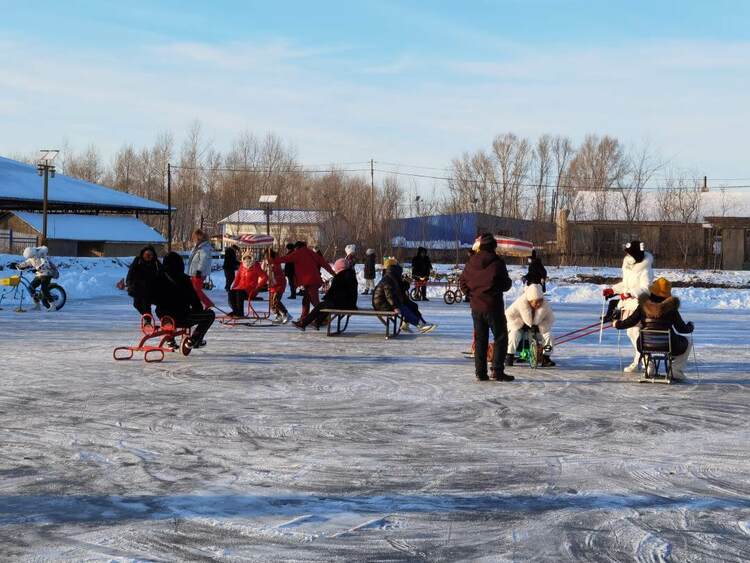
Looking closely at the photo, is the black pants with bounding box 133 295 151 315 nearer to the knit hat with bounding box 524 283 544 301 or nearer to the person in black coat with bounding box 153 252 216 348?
the person in black coat with bounding box 153 252 216 348

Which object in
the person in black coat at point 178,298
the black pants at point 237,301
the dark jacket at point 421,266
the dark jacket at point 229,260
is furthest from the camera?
the dark jacket at point 421,266

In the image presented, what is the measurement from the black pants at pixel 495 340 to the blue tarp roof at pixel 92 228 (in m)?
50.6

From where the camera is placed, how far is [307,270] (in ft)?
60.8

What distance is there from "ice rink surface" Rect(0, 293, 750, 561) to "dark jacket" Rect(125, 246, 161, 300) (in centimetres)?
97

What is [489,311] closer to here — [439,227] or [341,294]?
[341,294]

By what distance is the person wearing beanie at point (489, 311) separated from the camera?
36.3 ft

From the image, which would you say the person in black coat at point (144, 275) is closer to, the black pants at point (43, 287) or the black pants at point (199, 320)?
the black pants at point (199, 320)

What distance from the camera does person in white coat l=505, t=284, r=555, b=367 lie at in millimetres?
12250

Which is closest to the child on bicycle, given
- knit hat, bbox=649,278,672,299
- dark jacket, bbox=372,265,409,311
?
dark jacket, bbox=372,265,409,311

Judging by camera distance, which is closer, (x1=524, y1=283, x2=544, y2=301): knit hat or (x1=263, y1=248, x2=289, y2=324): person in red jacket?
(x1=524, y1=283, x2=544, y2=301): knit hat

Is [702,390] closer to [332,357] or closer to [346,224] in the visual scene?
[332,357]

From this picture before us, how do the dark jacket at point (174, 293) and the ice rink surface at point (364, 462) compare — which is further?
the dark jacket at point (174, 293)

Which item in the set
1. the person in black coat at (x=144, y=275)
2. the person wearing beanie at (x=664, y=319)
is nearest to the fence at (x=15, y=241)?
the person in black coat at (x=144, y=275)

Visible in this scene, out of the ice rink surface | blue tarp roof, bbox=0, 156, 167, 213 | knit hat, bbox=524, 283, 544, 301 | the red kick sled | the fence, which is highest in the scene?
blue tarp roof, bbox=0, 156, 167, 213
